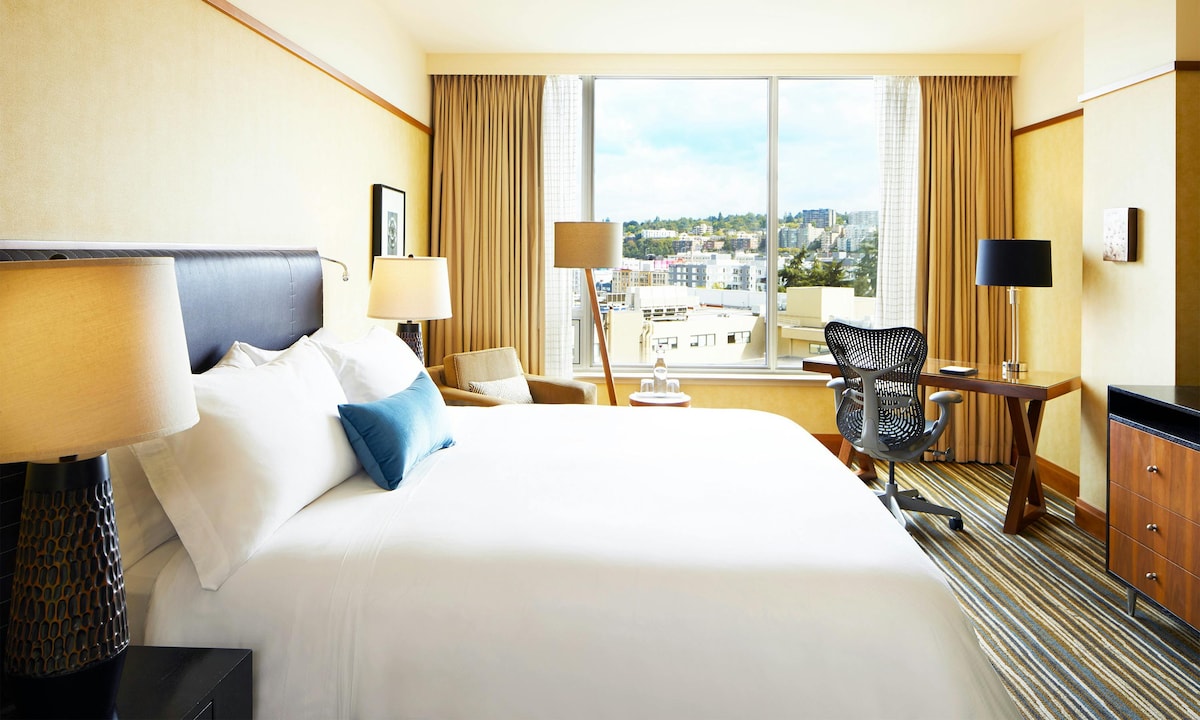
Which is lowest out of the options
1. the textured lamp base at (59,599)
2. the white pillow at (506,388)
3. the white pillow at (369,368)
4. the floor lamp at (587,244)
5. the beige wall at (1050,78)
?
the textured lamp base at (59,599)

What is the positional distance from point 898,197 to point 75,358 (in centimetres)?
516

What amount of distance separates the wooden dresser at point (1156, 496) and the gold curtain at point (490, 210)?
345 centimetres

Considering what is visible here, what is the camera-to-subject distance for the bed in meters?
1.58

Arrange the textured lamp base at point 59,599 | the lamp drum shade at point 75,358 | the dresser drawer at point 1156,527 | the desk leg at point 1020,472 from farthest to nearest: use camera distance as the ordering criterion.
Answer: the desk leg at point 1020,472 → the dresser drawer at point 1156,527 → the textured lamp base at point 59,599 → the lamp drum shade at point 75,358

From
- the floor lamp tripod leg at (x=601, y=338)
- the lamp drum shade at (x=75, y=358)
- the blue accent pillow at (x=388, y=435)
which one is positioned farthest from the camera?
the floor lamp tripod leg at (x=601, y=338)

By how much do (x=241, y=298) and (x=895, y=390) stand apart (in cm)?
291

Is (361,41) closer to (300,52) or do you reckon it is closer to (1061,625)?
(300,52)

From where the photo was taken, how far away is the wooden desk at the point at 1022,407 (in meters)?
3.81

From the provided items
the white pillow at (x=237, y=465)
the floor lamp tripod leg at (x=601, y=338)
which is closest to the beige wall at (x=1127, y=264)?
the floor lamp tripod leg at (x=601, y=338)

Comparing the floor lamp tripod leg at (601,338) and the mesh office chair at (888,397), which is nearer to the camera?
the mesh office chair at (888,397)

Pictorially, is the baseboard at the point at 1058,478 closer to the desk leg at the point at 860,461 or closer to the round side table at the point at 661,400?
the desk leg at the point at 860,461

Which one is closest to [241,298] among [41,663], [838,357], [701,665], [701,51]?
[41,663]

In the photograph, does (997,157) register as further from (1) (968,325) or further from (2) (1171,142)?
(2) (1171,142)

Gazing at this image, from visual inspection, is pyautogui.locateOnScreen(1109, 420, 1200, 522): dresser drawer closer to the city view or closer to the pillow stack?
the pillow stack
